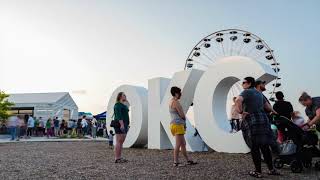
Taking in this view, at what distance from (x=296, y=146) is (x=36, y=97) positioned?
2722 centimetres

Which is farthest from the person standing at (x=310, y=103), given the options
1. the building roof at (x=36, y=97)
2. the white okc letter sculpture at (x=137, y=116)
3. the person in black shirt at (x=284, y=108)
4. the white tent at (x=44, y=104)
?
the building roof at (x=36, y=97)

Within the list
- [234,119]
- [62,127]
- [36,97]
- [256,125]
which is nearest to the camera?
[256,125]

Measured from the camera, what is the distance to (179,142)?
612 cm

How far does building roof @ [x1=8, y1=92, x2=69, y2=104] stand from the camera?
93.6ft

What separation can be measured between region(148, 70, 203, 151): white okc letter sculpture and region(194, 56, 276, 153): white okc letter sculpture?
0.64 meters

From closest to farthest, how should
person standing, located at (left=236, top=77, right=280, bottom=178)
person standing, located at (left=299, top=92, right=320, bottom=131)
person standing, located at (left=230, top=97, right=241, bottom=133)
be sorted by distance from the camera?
person standing, located at (left=236, top=77, right=280, bottom=178), person standing, located at (left=299, top=92, right=320, bottom=131), person standing, located at (left=230, top=97, right=241, bottom=133)

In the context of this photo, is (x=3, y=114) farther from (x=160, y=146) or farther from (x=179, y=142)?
(x=179, y=142)

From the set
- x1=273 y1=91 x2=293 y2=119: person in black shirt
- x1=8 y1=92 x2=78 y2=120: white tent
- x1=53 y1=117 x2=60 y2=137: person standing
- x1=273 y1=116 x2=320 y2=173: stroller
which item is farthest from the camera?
x1=8 y1=92 x2=78 y2=120: white tent

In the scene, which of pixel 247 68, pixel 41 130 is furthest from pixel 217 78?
pixel 41 130

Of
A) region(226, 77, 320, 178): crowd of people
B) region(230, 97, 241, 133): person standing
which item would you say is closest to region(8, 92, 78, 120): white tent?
region(230, 97, 241, 133): person standing

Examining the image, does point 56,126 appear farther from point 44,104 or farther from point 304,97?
point 304,97

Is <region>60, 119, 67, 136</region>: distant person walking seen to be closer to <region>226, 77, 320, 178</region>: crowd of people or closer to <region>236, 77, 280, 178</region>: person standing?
<region>226, 77, 320, 178</region>: crowd of people

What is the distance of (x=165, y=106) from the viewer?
10273 mm

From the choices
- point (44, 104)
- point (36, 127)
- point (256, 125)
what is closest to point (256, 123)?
point (256, 125)
